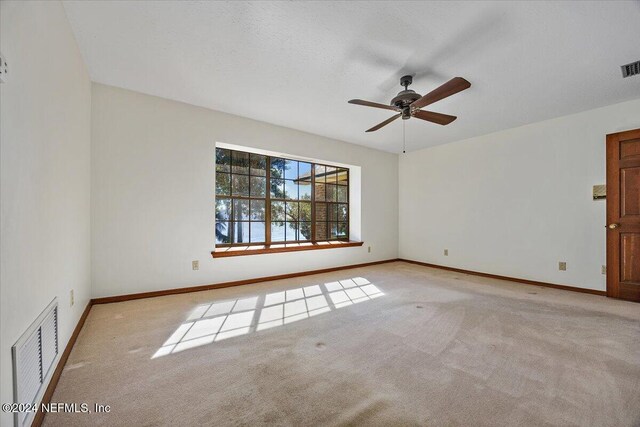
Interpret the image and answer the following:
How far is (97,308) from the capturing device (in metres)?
2.82

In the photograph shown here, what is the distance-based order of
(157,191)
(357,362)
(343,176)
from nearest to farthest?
1. (357,362)
2. (157,191)
3. (343,176)

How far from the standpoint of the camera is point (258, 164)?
432 cm

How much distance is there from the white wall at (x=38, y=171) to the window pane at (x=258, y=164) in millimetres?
2200

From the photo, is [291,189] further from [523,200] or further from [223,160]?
[523,200]

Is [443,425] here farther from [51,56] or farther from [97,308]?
[97,308]

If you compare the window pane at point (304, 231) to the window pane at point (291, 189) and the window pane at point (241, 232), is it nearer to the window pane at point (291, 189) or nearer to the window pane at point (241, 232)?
the window pane at point (291, 189)

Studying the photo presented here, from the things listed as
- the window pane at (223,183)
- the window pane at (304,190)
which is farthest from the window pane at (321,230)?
the window pane at (223,183)

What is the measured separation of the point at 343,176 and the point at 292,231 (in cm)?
170

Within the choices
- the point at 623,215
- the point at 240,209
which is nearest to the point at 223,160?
the point at 240,209

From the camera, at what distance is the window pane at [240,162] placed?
407 cm

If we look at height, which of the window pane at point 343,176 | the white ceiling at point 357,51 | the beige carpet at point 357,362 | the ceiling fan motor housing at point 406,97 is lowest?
the beige carpet at point 357,362

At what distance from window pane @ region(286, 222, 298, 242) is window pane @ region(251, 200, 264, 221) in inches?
22.3

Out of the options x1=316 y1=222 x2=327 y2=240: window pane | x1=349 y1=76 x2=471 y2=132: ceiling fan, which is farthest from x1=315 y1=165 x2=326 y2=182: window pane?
x1=349 y1=76 x2=471 y2=132: ceiling fan

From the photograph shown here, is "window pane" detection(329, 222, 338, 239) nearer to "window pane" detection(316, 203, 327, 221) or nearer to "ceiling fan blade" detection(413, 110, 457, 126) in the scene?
"window pane" detection(316, 203, 327, 221)
